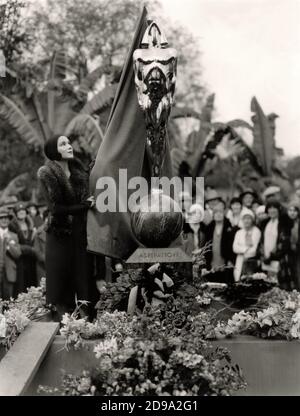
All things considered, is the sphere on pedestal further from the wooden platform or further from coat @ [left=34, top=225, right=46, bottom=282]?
coat @ [left=34, top=225, right=46, bottom=282]

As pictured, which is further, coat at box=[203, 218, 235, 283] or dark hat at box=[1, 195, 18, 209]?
dark hat at box=[1, 195, 18, 209]

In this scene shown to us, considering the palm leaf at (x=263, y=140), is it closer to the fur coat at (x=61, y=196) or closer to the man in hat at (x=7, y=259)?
the man in hat at (x=7, y=259)

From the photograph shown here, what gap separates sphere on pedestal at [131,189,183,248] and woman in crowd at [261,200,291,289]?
5.03 metres

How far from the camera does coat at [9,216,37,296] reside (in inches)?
489

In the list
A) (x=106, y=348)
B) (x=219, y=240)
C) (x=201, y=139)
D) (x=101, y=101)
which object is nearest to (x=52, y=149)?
(x=106, y=348)

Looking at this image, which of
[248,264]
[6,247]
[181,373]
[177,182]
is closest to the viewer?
[181,373]

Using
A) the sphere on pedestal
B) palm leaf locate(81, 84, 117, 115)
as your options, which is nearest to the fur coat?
the sphere on pedestal

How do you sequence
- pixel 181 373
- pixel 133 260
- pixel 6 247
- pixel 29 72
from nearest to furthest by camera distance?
1. pixel 181 373
2. pixel 133 260
3. pixel 6 247
4. pixel 29 72

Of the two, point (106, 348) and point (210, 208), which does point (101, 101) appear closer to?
point (210, 208)

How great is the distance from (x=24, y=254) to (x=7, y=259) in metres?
0.29
